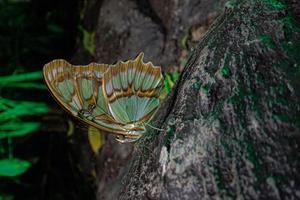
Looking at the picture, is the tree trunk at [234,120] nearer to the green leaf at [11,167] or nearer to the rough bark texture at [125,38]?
the rough bark texture at [125,38]

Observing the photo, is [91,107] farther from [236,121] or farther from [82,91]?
[236,121]

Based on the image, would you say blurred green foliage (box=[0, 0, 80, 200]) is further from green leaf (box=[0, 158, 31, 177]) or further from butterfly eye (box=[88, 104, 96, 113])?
butterfly eye (box=[88, 104, 96, 113])

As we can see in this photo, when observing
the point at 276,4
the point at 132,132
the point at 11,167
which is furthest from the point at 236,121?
the point at 11,167

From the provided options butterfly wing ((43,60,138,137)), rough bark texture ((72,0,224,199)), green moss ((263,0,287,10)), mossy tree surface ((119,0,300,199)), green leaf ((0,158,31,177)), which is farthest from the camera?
green leaf ((0,158,31,177))

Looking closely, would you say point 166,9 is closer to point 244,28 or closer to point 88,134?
point 88,134

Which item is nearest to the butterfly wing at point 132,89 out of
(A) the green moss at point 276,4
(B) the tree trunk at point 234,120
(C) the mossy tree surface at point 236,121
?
(B) the tree trunk at point 234,120

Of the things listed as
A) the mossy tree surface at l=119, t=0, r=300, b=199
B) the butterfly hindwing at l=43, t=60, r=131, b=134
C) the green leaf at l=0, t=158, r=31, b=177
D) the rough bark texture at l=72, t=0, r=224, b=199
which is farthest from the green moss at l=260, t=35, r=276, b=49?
the green leaf at l=0, t=158, r=31, b=177
